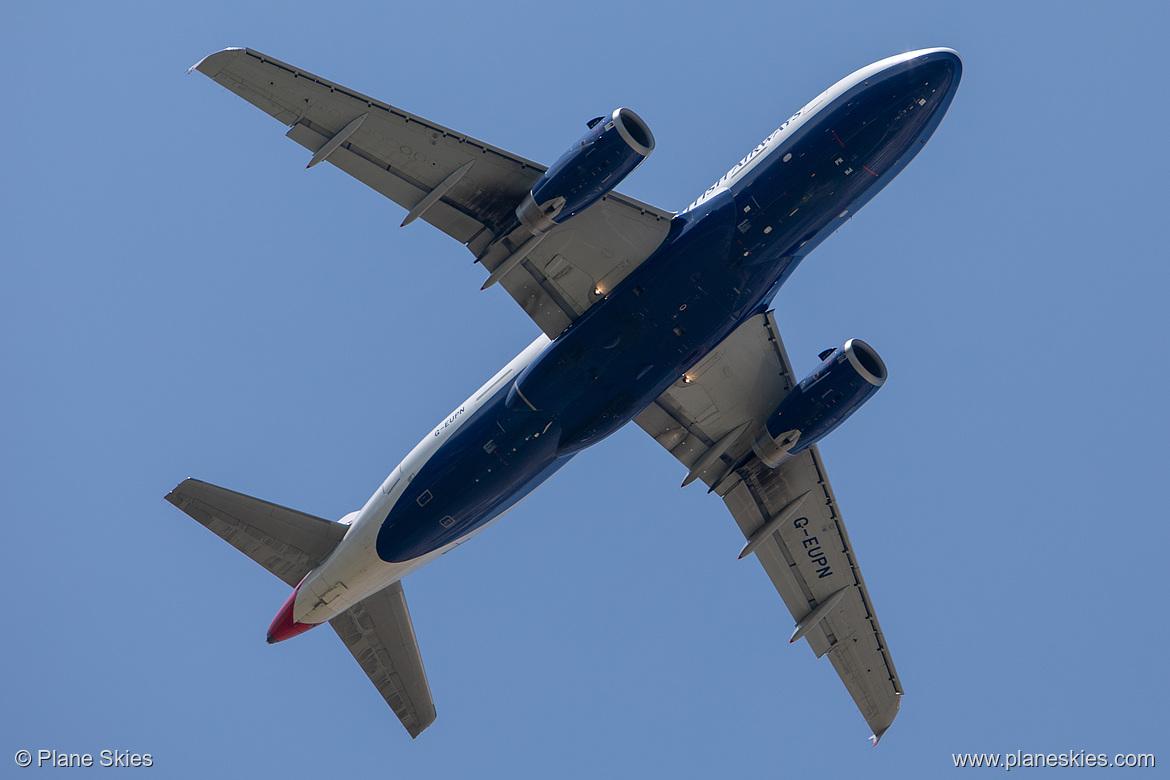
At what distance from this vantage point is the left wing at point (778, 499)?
3356 centimetres

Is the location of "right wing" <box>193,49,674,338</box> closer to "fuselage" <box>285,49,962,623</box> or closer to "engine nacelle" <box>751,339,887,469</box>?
"fuselage" <box>285,49,962,623</box>

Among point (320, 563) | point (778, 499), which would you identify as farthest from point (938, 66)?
point (320, 563)

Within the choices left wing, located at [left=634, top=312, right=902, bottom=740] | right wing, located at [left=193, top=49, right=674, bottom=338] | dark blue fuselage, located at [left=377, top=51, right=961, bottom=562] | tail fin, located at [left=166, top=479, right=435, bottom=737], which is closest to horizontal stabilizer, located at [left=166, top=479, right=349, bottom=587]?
tail fin, located at [left=166, top=479, right=435, bottom=737]

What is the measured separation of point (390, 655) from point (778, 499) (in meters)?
12.4

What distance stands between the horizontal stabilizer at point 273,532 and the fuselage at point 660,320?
3.01ft

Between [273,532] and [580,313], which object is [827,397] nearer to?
[580,313]

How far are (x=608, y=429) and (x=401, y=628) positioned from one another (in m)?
9.45

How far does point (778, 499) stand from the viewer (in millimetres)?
35031

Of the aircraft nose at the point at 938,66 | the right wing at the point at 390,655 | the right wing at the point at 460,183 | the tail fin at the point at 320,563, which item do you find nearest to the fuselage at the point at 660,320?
the aircraft nose at the point at 938,66

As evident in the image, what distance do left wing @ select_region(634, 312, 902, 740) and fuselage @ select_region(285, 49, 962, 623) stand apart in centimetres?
334

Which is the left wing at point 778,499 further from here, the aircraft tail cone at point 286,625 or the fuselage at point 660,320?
the aircraft tail cone at point 286,625

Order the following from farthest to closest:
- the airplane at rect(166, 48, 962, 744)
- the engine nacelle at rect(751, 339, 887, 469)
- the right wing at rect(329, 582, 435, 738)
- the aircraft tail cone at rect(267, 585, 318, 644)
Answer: the right wing at rect(329, 582, 435, 738), the aircraft tail cone at rect(267, 585, 318, 644), the engine nacelle at rect(751, 339, 887, 469), the airplane at rect(166, 48, 962, 744)

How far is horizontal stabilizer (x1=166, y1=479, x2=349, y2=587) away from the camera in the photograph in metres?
32.3

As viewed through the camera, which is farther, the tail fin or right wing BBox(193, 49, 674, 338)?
the tail fin
